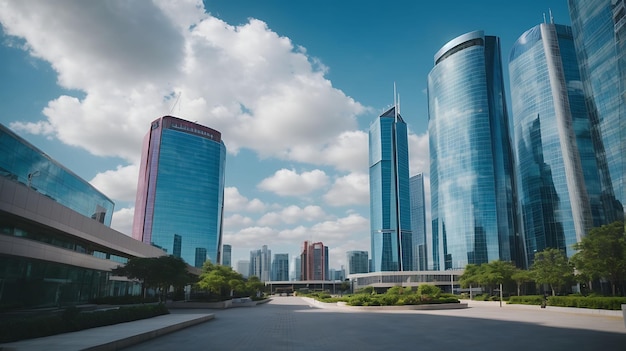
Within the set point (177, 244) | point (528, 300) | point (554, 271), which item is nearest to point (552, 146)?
point (554, 271)

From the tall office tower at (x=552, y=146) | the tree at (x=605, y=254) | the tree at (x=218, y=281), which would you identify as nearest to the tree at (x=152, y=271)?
the tree at (x=218, y=281)

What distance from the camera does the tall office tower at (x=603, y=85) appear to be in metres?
68.2

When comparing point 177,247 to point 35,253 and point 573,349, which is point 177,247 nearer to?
point 35,253

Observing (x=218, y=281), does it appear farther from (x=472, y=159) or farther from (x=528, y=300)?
(x=472, y=159)

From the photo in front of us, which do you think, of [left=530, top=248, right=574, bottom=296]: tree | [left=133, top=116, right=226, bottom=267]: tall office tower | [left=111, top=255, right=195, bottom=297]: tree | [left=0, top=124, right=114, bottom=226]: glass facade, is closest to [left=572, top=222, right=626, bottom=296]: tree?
[left=530, top=248, right=574, bottom=296]: tree

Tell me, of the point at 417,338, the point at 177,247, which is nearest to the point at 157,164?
the point at 177,247

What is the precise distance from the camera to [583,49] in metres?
75.2

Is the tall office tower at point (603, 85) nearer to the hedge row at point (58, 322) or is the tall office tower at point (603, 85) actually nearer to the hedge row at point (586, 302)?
the hedge row at point (586, 302)

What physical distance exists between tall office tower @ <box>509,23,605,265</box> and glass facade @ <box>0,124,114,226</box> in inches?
Result: 4678

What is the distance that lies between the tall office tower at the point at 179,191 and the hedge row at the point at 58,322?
5008 inches

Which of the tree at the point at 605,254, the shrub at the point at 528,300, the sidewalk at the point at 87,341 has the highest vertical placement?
the tree at the point at 605,254

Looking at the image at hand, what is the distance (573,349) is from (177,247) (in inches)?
5668

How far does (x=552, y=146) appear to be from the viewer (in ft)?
426

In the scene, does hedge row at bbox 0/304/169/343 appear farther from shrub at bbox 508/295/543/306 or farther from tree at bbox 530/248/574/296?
tree at bbox 530/248/574/296
